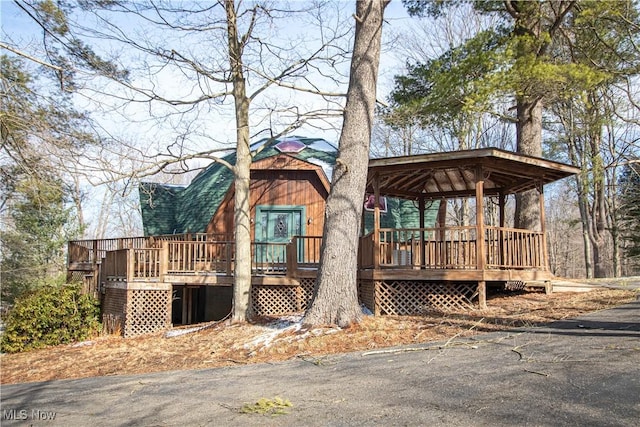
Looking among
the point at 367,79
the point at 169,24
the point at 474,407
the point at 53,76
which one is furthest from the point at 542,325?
the point at 53,76

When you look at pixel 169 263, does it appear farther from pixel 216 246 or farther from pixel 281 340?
pixel 281 340

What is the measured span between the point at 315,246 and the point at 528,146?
7080mm

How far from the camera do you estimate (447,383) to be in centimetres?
521

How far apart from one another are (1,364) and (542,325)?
11.2m

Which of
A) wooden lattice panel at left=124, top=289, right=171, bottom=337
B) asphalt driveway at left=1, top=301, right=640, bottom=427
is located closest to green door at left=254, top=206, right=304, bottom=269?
wooden lattice panel at left=124, top=289, right=171, bottom=337

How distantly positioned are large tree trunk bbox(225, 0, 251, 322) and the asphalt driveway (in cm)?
439

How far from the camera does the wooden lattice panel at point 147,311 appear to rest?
1346cm

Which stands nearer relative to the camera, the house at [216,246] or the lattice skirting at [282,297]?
the lattice skirting at [282,297]

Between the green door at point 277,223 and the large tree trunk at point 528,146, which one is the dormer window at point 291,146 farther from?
the large tree trunk at point 528,146

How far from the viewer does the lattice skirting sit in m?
13.4

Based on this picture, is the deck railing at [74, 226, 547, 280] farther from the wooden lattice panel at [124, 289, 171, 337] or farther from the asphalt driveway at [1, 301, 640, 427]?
the asphalt driveway at [1, 301, 640, 427]

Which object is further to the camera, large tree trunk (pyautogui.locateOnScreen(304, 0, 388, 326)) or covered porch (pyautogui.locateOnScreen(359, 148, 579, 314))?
covered porch (pyautogui.locateOnScreen(359, 148, 579, 314))

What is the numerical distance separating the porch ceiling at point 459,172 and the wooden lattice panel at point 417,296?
240 centimetres

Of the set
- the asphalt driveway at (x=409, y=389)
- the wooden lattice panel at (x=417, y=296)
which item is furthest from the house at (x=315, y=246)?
the asphalt driveway at (x=409, y=389)
